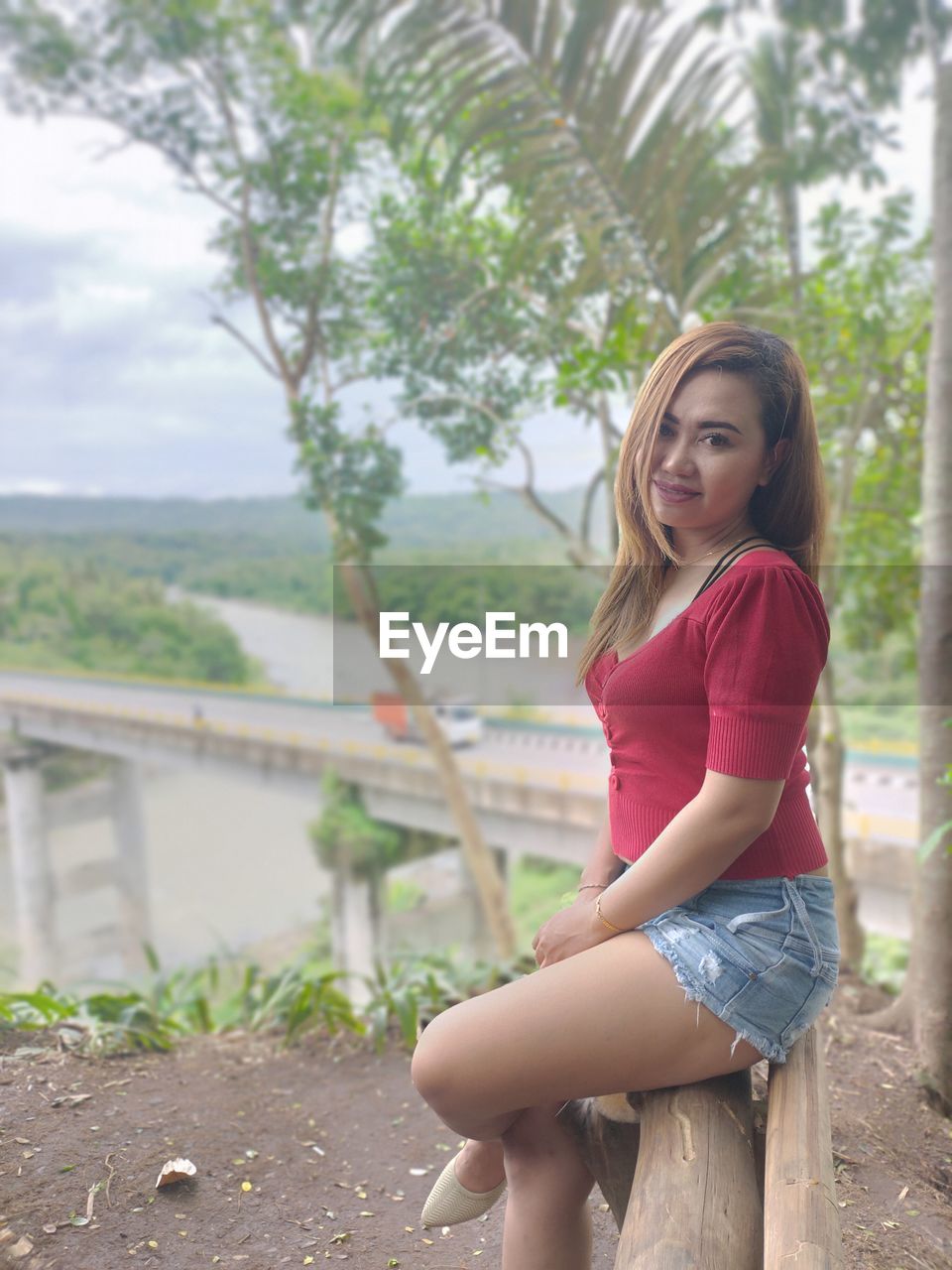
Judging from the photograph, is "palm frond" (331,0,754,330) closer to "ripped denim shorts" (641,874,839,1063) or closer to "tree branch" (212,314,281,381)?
"ripped denim shorts" (641,874,839,1063)

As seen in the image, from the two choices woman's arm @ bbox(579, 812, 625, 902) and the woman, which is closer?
the woman

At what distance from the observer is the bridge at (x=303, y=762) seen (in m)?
5.99

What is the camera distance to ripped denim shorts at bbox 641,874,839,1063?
0.75m

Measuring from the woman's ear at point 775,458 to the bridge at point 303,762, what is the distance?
4926 mm

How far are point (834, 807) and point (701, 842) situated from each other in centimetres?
203

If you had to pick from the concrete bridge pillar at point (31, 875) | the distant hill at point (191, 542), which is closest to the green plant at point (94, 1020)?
the distant hill at point (191, 542)

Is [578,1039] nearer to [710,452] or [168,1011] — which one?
[710,452]

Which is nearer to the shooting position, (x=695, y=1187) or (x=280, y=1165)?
(x=695, y=1187)

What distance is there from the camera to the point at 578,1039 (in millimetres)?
744

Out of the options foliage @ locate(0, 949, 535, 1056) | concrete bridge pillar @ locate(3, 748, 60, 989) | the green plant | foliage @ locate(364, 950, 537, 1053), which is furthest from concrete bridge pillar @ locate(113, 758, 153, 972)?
the green plant

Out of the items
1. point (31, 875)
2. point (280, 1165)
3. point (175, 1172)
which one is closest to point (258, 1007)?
point (280, 1165)

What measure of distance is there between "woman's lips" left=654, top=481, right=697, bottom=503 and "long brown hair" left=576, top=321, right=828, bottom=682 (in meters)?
0.02

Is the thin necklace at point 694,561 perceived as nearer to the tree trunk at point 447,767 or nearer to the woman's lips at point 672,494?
the woman's lips at point 672,494

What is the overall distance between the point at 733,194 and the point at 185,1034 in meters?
2.44
